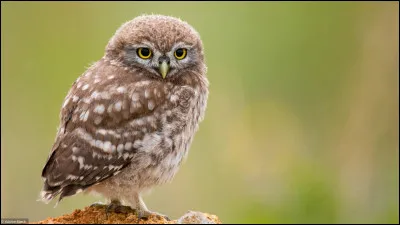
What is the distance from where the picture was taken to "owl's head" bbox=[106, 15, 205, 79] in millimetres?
6254

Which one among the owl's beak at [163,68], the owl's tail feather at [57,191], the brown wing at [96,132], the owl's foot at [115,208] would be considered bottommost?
Result: the owl's foot at [115,208]

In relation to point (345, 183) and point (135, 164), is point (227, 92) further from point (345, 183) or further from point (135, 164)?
point (135, 164)

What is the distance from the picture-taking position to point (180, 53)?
21.0ft

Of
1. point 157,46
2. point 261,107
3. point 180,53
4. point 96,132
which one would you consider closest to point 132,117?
point 96,132

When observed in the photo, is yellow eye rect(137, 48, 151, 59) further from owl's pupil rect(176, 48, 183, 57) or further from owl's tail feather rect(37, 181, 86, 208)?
owl's tail feather rect(37, 181, 86, 208)

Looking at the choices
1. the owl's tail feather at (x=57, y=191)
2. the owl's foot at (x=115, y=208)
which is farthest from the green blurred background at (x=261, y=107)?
the owl's tail feather at (x=57, y=191)

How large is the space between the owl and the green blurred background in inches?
62.8

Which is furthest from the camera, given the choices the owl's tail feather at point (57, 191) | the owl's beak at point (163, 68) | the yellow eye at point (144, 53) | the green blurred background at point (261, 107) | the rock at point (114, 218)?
the green blurred background at point (261, 107)

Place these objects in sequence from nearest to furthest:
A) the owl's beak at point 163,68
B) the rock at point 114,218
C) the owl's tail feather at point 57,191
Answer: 1. the rock at point 114,218
2. the owl's tail feather at point 57,191
3. the owl's beak at point 163,68

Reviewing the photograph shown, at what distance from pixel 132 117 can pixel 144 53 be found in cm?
48

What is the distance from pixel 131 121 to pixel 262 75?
10.5 ft

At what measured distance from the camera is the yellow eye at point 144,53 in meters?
6.32

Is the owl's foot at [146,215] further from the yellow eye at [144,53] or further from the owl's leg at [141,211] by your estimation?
the yellow eye at [144,53]

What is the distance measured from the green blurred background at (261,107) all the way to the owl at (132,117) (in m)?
1.60
